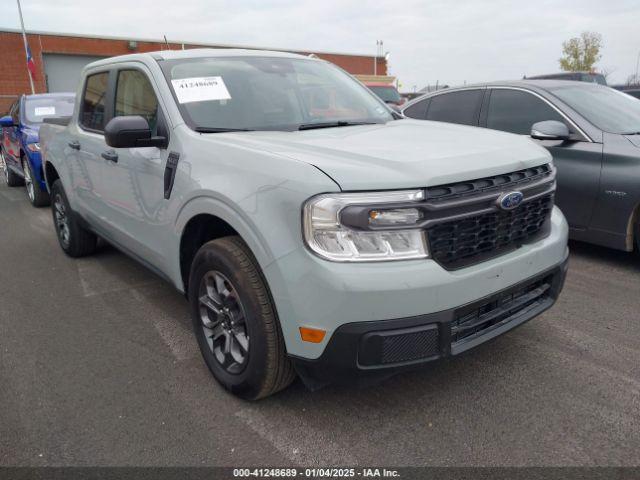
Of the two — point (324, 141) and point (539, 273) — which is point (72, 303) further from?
point (539, 273)

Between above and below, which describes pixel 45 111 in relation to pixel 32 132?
above

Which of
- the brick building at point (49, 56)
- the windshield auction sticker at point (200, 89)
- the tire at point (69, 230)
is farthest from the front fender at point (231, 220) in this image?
the brick building at point (49, 56)

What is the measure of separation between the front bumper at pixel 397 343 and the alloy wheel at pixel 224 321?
0.43m

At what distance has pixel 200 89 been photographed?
3.14 m

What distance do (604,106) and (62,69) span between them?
1214 inches

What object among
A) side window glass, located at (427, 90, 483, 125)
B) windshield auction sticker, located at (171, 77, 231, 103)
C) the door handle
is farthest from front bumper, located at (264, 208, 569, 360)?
side window glass, located at (427, 90, 483, 125)

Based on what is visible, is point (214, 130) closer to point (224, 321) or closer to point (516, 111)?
point (224, 321)

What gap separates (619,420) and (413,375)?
99 cm

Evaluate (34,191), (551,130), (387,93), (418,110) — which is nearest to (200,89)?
(551,130)

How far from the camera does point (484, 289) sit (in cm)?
229

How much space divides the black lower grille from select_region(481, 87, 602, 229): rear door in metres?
2.14

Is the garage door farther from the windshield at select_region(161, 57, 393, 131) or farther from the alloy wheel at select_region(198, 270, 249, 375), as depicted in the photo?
the alloy wheel at select_region(198, 270, 249, 375)

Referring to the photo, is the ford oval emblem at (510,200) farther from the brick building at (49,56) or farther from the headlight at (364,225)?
the brick building at (49,56)

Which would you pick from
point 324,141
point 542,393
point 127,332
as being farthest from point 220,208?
point 542,393
